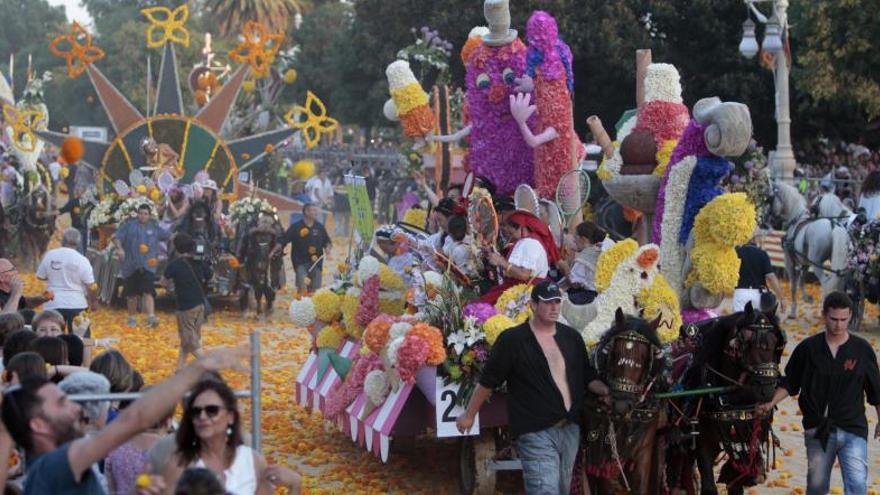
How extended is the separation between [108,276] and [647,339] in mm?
15257

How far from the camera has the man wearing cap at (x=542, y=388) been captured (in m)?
8.70

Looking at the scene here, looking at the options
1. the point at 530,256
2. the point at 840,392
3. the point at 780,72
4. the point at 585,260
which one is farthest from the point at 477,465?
the point at 780,72

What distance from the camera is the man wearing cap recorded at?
8695mm

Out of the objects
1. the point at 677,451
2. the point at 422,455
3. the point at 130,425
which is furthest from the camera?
the point at 422,455

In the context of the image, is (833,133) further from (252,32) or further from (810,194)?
(252,32)

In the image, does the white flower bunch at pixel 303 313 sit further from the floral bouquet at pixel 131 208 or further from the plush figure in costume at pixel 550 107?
the floral bouquet at pixel 131 208

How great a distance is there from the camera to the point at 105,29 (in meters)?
86.2

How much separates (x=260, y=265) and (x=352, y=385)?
10819 millimetres

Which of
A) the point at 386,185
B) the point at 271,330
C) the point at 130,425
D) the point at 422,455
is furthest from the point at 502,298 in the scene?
the point at 386,185

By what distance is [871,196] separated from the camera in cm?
2200

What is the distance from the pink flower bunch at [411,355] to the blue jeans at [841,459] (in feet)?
8.57

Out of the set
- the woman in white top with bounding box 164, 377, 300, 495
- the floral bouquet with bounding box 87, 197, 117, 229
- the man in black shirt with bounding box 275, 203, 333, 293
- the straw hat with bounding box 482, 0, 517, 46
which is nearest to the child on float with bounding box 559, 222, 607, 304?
the straw hat with bounding box 482, 0, 517, 46

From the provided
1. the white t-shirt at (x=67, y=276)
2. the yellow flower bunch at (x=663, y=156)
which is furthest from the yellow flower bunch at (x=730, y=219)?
the white t-shirt at (x=67, y=276)

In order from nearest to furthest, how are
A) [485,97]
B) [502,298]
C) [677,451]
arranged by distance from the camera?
[677,451]
[502,298]
[485,97]
